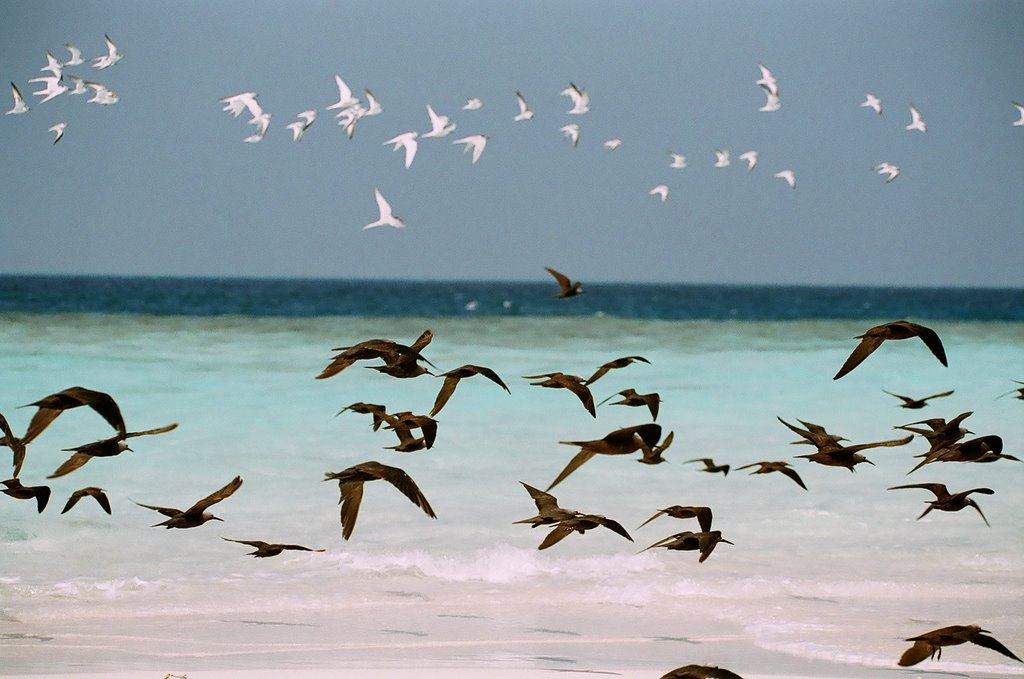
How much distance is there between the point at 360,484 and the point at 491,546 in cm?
326

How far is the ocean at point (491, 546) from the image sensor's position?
4.47m

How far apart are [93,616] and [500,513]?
270cm

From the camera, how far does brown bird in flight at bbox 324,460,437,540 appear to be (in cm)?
281

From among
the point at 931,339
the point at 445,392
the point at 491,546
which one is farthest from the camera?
the point at 491,546

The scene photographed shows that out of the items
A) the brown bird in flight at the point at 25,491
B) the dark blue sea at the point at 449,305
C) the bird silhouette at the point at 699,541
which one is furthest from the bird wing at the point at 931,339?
the dark blue sea at the point at 449,305

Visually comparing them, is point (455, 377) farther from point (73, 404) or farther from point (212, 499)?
point (73, 404)

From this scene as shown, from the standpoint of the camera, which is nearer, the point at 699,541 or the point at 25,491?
the point at 25,491

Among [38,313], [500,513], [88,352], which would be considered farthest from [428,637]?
[38,313]

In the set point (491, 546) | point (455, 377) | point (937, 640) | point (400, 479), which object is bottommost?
point (491, 546)

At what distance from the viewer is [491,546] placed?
20.2ft

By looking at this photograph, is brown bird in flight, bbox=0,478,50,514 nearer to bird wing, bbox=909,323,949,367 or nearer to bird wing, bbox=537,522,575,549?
bird wing, bbox=537,522,575,549

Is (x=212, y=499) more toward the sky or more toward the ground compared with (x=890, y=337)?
more toward the ground

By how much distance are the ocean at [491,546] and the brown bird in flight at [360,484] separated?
1376 mm

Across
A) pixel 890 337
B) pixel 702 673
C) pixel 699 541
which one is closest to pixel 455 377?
pixel 699 541
